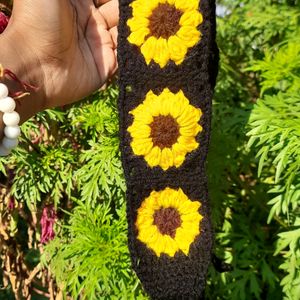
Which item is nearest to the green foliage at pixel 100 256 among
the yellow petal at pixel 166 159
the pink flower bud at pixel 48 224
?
the pink flower bud at pixel 48 224

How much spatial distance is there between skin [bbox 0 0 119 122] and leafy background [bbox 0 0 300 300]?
18cm

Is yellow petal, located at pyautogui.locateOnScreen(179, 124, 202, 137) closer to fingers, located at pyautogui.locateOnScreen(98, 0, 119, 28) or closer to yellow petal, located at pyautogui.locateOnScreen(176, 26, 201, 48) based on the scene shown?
yellow petal, located at pyautogui.locateOnScreen(176, 26, 201, 48)

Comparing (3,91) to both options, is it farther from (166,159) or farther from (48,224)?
(48,224)

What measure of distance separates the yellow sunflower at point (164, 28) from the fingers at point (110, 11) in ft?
0.58

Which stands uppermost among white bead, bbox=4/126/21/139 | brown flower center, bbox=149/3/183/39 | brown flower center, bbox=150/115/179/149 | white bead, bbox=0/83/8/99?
brown flower center, bbox=149/3/183/39

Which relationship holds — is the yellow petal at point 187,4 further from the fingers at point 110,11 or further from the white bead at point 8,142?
the white bead at point 8,142

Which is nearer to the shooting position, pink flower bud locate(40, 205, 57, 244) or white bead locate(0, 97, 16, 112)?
white bead locate(0, 97, 16, 112)

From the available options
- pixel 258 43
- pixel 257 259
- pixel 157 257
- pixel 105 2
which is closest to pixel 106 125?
pixel 105 2

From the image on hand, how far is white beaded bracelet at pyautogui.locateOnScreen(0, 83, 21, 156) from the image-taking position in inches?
38.2

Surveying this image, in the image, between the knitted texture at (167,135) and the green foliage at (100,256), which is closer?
the knitted texture at (167,135)

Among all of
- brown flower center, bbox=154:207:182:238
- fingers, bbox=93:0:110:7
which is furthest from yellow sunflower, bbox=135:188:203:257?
fingers, bbox=93:0:110:7

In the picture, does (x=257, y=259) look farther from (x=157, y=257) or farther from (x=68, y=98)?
(x=68, y=98)

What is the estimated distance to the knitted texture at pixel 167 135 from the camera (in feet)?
3.45

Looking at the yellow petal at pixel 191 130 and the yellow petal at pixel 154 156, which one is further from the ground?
the yellow petal at pixel 191 130
